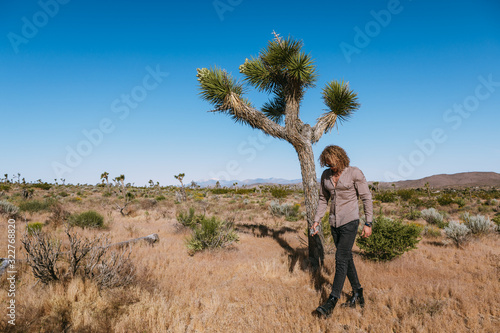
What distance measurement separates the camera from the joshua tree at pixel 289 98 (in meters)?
5.95

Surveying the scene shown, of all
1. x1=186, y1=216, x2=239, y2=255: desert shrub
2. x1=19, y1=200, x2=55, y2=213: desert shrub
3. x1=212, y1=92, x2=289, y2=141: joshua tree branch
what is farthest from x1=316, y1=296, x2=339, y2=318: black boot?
x1=19, y1=200, x2=55, y2=213: desert shrub

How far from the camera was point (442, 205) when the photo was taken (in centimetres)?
1850

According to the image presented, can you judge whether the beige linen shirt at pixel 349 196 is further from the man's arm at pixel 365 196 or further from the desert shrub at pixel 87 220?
the desert shrub at pixel 87 220

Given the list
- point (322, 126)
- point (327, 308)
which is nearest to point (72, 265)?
point (327, 308)

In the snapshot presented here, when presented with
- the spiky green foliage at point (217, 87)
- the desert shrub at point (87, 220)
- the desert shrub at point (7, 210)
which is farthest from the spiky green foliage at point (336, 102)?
the desert shrub at point (7, 210)

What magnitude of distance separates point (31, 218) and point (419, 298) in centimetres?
1324

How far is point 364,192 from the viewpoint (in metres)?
3.05

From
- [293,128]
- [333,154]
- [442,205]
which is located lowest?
[442,205]

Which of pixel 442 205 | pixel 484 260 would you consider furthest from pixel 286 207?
pixel 442 205

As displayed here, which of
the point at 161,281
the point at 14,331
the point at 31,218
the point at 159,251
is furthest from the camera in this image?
the point at 31,218

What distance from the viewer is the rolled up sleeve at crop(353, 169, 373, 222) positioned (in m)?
2.99

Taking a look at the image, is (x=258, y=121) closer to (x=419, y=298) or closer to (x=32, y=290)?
(x=419, y=298)

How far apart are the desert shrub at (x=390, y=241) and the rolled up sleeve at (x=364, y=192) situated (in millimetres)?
2614

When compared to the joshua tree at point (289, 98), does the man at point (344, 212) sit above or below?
below
